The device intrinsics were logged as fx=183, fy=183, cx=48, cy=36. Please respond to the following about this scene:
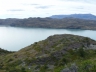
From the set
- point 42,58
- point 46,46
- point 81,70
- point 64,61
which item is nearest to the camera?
point 81,70

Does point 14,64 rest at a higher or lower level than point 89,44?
lower

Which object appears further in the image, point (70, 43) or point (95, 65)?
point (70, 43)

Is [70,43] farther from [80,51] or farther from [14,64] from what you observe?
[14,64]

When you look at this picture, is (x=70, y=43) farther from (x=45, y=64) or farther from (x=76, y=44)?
(x=45, y=64)

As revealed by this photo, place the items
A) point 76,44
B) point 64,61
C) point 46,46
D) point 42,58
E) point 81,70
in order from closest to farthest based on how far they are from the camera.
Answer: point 81,70, point 64,61, point 42,58, point 76,44, point 46,46

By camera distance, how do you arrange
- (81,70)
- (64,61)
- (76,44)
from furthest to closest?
(76,44) → (64,61) → (81,70)

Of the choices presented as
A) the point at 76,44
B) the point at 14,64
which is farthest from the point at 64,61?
the point at 14,64

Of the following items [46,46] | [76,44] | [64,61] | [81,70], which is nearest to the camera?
[81,70]

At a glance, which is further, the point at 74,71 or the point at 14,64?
the point at 14,64

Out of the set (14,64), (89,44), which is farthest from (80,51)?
(14,64)
